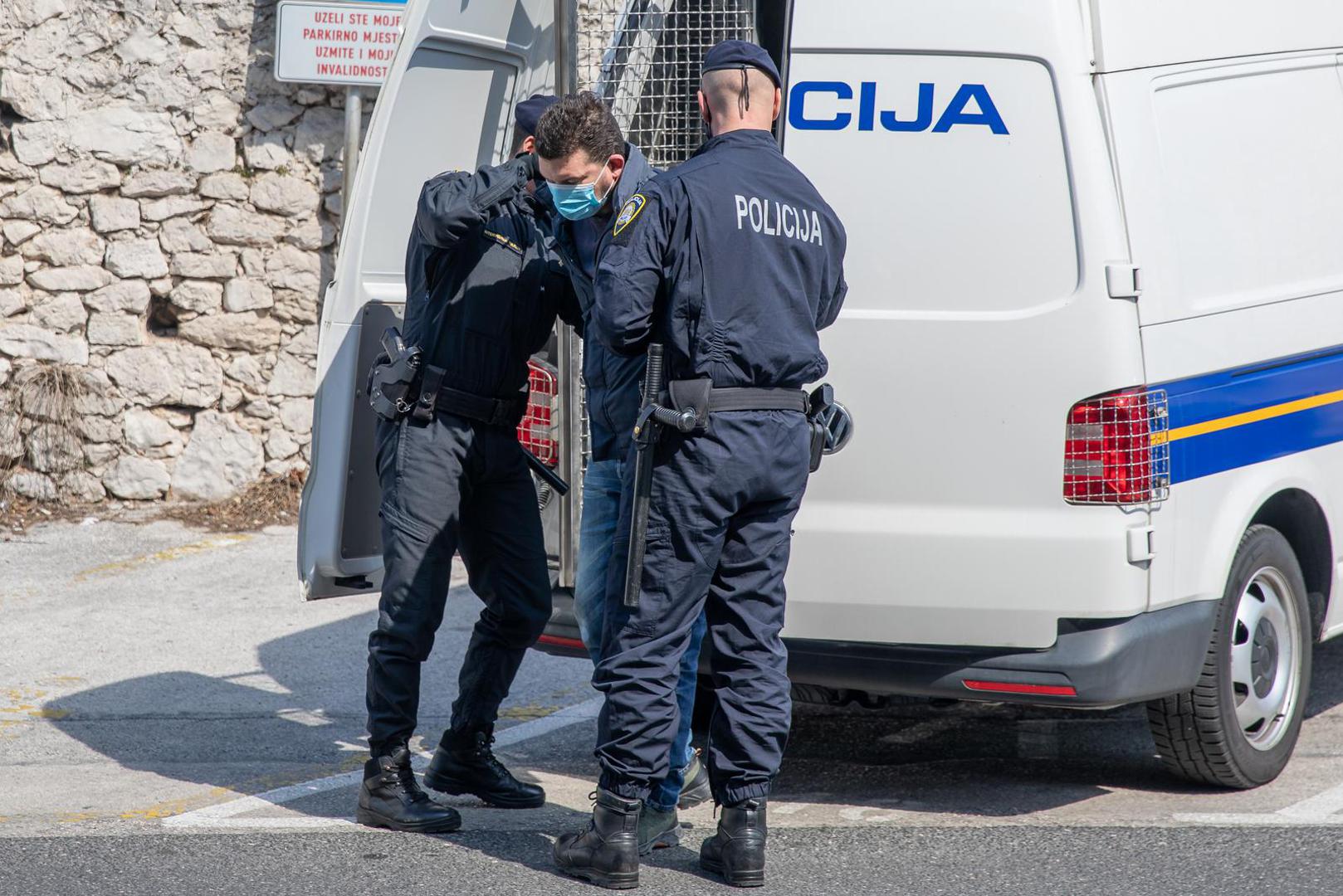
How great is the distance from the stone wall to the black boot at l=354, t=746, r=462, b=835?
4.57 m

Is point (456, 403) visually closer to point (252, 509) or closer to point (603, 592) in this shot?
point (603, 592)

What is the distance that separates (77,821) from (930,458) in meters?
2.51

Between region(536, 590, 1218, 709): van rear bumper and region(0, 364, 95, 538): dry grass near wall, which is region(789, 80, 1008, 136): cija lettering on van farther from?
region(0, 364, 95, 538): dry grass near wall

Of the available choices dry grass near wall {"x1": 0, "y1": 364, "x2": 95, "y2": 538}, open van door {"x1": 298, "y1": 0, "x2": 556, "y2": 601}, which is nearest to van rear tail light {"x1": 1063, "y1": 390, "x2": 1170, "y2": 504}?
open van door {"x1": 298, "y1": 0, "x2": 556, "y2": 601}

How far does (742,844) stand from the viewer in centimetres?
400

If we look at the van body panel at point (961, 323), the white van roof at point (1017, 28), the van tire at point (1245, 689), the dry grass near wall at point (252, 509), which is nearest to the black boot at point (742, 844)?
the van body panel at point (961, 323)

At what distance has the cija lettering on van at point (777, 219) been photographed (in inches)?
153

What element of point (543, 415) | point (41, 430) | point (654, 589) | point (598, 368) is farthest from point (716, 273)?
point (41, 430)

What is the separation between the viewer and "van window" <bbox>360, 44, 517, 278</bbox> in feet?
16.2

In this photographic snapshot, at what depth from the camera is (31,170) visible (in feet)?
27.6

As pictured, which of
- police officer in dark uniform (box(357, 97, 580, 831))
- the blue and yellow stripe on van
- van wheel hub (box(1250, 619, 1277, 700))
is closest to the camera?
the blue and yellow stripe on van

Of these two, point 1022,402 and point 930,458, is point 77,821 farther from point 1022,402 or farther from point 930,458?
point 1022,402

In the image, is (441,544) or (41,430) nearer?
(441,544)

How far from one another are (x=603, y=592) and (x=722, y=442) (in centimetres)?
65
